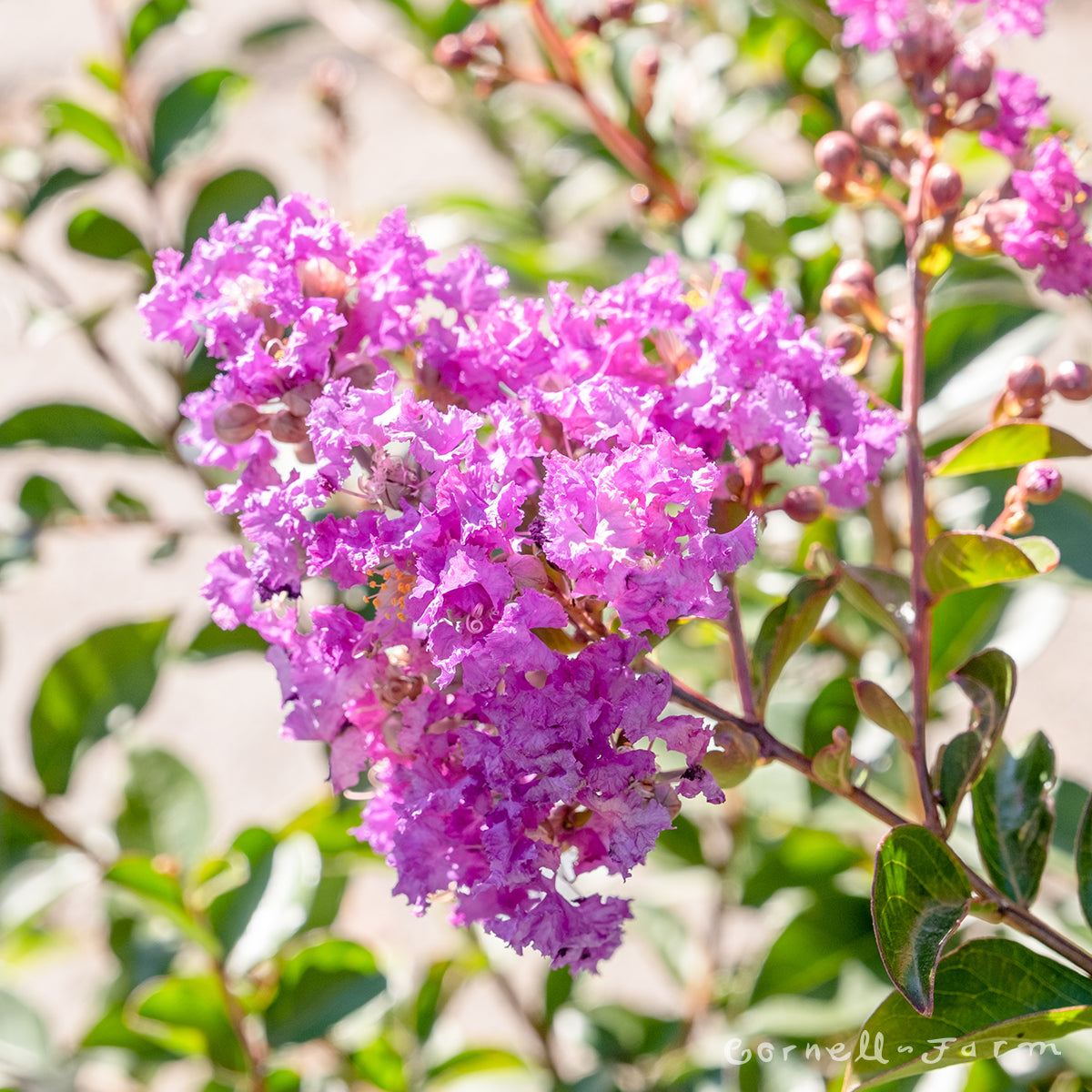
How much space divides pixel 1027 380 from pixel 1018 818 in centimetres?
29

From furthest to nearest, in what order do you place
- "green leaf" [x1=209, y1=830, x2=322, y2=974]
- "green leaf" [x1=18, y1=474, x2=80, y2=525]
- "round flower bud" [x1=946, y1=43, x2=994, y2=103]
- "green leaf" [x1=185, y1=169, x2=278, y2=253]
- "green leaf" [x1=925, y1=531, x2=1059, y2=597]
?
"green leaf" [x1=18, y1=474, x2=80, y2=525]
"green leaf" [x1=185, y1=169, x2=278, y2=253]
"green leaf" [x1=209, y1=830, x2=322, y2=974]
"round flower bud" [x1=946, y1=43, x2=994, y2=103]
"green leaf" [x1=925, y1=531, x2=1059, y2=597]

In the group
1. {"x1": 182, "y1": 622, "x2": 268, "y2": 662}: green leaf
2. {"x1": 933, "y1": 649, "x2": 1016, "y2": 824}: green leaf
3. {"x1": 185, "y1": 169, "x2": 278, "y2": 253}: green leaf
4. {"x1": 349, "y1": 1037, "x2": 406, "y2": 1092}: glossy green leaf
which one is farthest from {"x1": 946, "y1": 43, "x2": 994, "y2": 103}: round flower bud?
{"x1": 349, "y1": 1037, "x2": 406, "y2": 1092}: glossy green leaf

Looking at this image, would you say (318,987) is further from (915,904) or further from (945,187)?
(945,187)

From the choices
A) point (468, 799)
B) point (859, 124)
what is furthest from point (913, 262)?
point (468, 799)

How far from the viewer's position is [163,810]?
1.35 metres

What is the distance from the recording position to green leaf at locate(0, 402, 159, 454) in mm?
1294

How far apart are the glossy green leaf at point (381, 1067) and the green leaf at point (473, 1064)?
0.16ft

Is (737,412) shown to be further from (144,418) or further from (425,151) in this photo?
(425,151)

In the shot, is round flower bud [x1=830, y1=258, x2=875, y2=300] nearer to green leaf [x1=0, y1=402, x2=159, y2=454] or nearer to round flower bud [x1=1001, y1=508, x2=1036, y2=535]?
round flower bud [x1=1001, y1=508, x2=1036, y2=535]

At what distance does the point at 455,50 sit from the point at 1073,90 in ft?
7.40

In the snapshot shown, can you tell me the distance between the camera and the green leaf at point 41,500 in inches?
54.0

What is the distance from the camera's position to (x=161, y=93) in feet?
4.81

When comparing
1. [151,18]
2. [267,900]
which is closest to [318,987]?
[267,900]

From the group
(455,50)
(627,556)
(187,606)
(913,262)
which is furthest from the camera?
(187,606)
